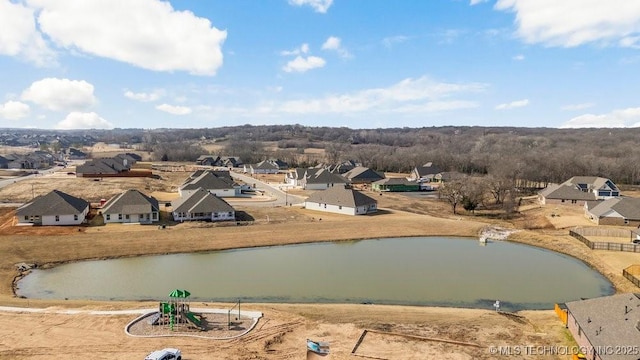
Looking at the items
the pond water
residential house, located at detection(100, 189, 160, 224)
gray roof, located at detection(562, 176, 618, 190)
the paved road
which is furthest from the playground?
gray roof, located at detection(562, 176, 618, 190)

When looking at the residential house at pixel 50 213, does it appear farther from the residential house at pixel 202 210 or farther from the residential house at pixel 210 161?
the residential house at pixel 210 161

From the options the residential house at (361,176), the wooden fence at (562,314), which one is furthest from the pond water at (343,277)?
the residential house at (361,176)

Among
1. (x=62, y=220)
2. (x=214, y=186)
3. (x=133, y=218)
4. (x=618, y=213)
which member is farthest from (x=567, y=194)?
(x=62, y=220)

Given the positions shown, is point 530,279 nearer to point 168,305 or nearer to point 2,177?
point 168,305

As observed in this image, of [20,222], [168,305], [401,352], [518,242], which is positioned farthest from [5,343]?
[518,242]

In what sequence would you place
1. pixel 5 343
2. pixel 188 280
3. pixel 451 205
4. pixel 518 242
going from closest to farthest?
pixel 5 343 < pixel 188 280 < pixel 518 242 < pixel 451 205
